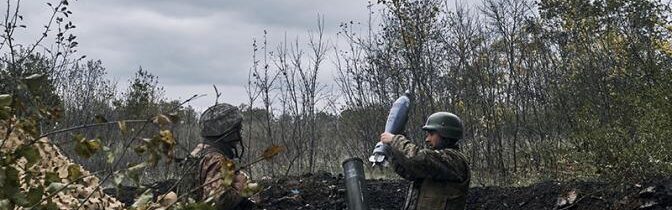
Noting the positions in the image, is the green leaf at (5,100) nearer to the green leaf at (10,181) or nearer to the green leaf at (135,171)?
the green leaf at (10,181)

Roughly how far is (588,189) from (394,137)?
5361mm

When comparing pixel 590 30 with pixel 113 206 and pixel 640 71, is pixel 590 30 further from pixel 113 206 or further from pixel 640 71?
pixel 113 206

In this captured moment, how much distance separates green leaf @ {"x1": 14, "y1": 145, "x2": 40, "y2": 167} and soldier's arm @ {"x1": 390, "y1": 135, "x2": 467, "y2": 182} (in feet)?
9.19

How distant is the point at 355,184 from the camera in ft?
18.2

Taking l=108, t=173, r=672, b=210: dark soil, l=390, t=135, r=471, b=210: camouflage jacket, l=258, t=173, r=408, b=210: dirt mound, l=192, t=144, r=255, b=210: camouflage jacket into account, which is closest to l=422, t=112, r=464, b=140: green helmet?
l=390, t=135, r=471, b=210: camouflage jacket

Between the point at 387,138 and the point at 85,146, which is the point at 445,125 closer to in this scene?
the point at 387,138

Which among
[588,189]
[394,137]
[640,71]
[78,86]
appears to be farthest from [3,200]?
[78,86]

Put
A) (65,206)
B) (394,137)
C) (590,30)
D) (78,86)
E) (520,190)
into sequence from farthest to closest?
(78,86) → (590,30) → (520,190) → (394,137) → (65,206)

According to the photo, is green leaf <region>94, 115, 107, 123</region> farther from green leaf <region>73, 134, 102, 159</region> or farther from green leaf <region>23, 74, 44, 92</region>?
green leaf <region>23, 74, 44, 92</region>

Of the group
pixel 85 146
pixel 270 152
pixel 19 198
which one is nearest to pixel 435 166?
pixel 270 152

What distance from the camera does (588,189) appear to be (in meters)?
9.85

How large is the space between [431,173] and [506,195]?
5.72m

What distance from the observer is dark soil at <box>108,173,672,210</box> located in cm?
899

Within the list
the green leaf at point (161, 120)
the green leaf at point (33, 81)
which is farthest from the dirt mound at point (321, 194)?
the green leaf at point (33, 81)
